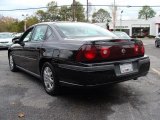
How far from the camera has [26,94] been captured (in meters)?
6.18

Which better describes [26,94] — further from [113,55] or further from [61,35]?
[113,55]

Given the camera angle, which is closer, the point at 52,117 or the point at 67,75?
the point at 52,117

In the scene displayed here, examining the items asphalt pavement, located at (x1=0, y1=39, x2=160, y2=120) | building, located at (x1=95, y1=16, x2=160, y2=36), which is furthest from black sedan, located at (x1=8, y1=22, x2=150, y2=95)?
building, located at (x1=95, y1=16, x2=160, y2=36)

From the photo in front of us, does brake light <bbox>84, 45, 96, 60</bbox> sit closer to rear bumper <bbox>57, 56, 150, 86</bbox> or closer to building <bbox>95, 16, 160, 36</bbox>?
rear bumper <bbox>57, 56, 150, 86</bbox>

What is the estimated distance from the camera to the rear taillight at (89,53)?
5.12 m

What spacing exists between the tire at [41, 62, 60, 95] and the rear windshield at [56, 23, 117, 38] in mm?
725

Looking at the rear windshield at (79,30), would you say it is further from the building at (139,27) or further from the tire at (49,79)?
the building at (139,27)

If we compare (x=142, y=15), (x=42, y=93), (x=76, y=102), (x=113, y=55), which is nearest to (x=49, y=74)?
(x=42, y=93)

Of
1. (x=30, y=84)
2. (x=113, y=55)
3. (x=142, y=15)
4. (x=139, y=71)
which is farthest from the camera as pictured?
(x=142, y=15)

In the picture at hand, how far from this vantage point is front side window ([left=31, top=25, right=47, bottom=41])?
6.59 m

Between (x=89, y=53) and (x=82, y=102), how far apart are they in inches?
38.4

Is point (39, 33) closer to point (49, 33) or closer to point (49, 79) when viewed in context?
point (49, 33)

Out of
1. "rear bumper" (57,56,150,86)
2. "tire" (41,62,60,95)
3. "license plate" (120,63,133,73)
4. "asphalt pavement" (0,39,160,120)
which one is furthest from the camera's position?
"tire" (41,62,60,95)

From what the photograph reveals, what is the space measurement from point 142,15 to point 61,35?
381ft
